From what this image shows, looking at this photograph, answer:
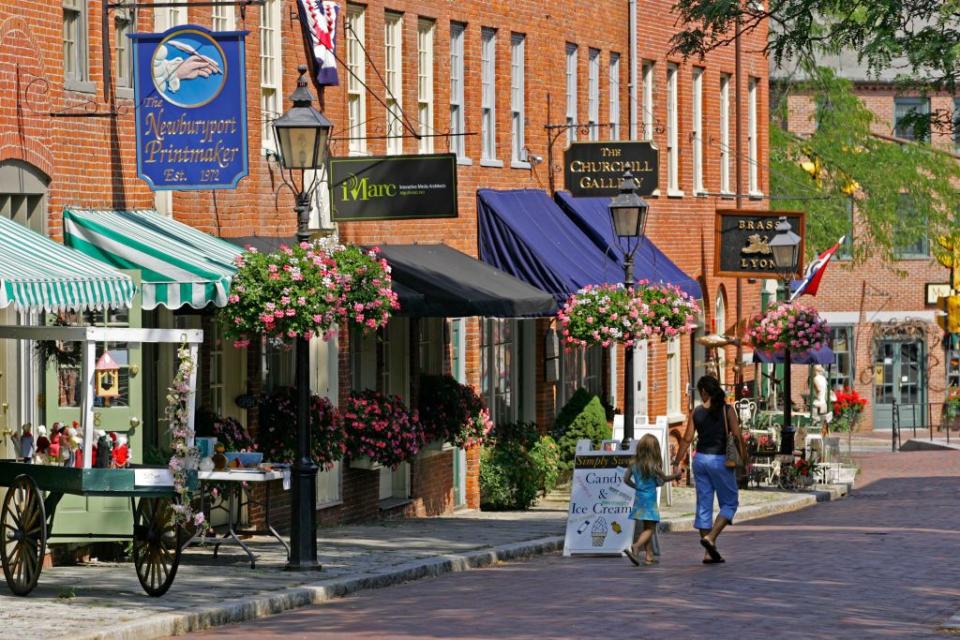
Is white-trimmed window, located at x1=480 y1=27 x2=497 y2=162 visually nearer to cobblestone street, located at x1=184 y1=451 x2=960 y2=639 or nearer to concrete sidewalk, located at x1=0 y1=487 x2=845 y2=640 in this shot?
concrete sidewalk, located at x1=0 y1=487 x2=845 y2=640

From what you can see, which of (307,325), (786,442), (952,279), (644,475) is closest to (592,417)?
(786,442)

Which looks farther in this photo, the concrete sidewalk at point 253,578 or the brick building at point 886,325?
the brick building at point 886,325

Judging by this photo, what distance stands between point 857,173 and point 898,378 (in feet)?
29.1

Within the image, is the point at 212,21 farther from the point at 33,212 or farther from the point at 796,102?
the point at 796,102

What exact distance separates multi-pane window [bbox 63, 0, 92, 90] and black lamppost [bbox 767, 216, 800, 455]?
594 inches

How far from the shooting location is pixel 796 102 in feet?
A: 193

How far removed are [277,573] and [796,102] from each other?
43.3m

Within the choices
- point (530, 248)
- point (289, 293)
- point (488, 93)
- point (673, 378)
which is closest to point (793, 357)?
point (673, 378)

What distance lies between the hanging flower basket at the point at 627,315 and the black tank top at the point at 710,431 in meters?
5.31

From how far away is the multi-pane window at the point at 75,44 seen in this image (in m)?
18.1

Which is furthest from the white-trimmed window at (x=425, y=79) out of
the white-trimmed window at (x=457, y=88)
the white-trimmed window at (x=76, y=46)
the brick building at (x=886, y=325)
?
the brick building at (x=886, y=325)

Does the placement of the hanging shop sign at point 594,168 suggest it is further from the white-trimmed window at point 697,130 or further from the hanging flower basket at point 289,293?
the hanging flower basket at point 289,293

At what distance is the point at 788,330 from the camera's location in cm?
3216

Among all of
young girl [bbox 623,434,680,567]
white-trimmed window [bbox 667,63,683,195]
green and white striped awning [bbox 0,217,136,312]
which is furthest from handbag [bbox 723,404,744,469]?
white-trimmed window [bbox 667,63,683,195]
